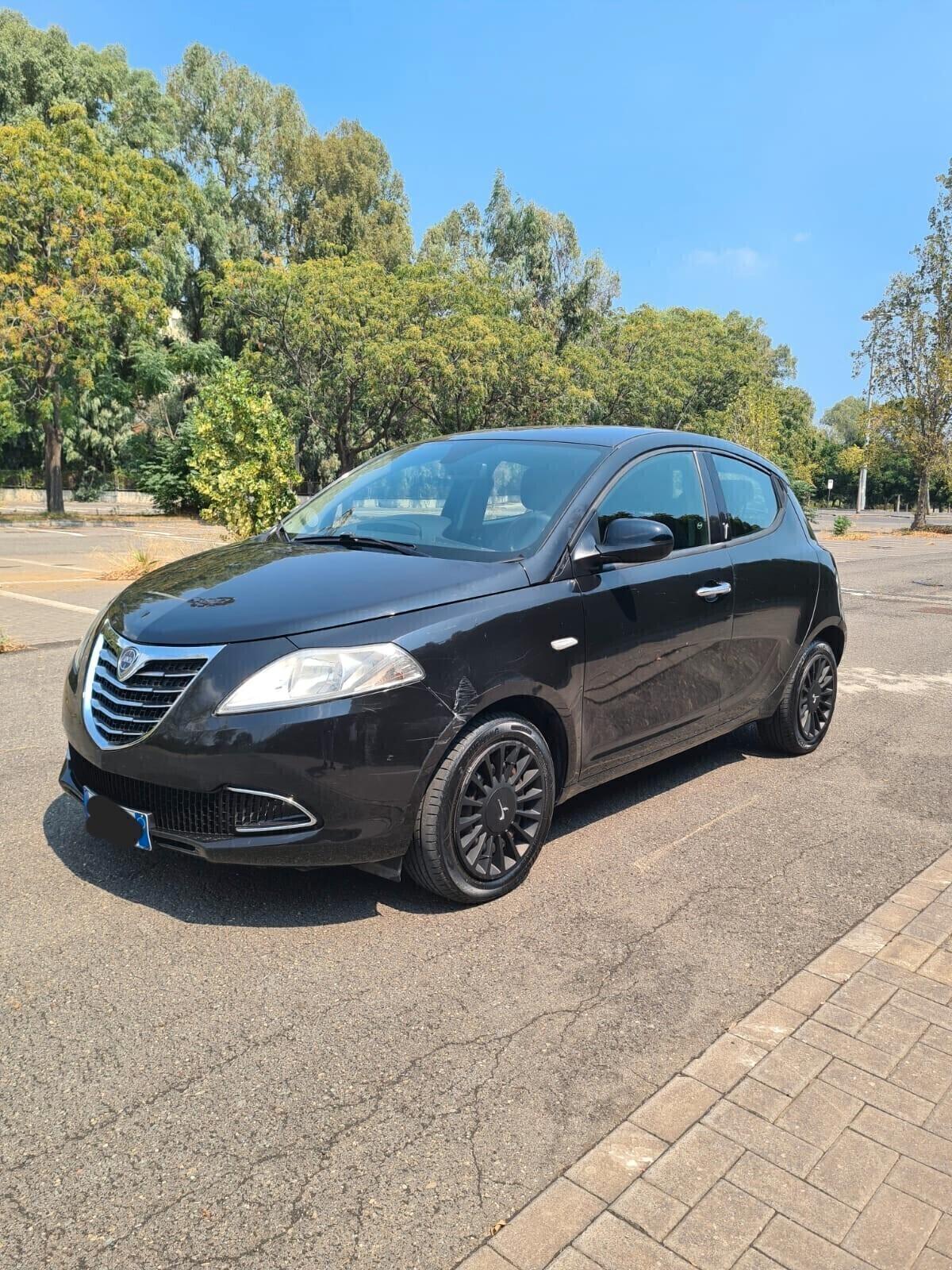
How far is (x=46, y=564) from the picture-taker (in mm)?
17078

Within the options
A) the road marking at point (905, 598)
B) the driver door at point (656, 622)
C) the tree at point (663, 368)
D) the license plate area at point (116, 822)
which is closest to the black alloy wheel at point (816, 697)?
the driver door at point (656, 622)

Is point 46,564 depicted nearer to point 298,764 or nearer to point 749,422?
point 298,764

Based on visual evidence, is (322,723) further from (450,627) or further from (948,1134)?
(948,1134)

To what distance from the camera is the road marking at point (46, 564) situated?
16297mm

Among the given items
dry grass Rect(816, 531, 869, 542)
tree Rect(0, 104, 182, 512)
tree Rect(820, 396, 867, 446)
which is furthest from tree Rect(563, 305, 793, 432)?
tree Rect(820, 396, 867, 446)

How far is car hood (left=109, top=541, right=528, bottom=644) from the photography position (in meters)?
3.31

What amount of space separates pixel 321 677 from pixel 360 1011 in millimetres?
1035

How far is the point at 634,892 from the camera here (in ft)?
12.6

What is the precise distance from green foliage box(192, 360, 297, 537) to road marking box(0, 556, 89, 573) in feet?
7.76

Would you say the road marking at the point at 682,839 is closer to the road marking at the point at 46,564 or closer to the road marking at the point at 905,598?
the road marking at the point at 905,598

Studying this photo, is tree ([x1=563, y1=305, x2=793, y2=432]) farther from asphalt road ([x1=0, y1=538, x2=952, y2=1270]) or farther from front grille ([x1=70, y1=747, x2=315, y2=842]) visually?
front grille ([x1=70, y1=747, x2=315, y2=842])

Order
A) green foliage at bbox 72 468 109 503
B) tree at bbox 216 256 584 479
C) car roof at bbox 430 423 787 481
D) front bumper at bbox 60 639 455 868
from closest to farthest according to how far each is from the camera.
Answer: front bumper at bbox 60 639 455 868
car roof at bbox 430 423 787 481
tree at bbox 216 256 584 479
green foliage at bbox 72 468 109 503

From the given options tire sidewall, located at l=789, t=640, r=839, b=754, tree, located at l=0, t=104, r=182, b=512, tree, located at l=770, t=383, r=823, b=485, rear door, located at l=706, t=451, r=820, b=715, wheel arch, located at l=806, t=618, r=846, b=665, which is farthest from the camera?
tree, located at l=770, t=383, r=823, b=485

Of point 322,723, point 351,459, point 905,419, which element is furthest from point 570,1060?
point 905,419
